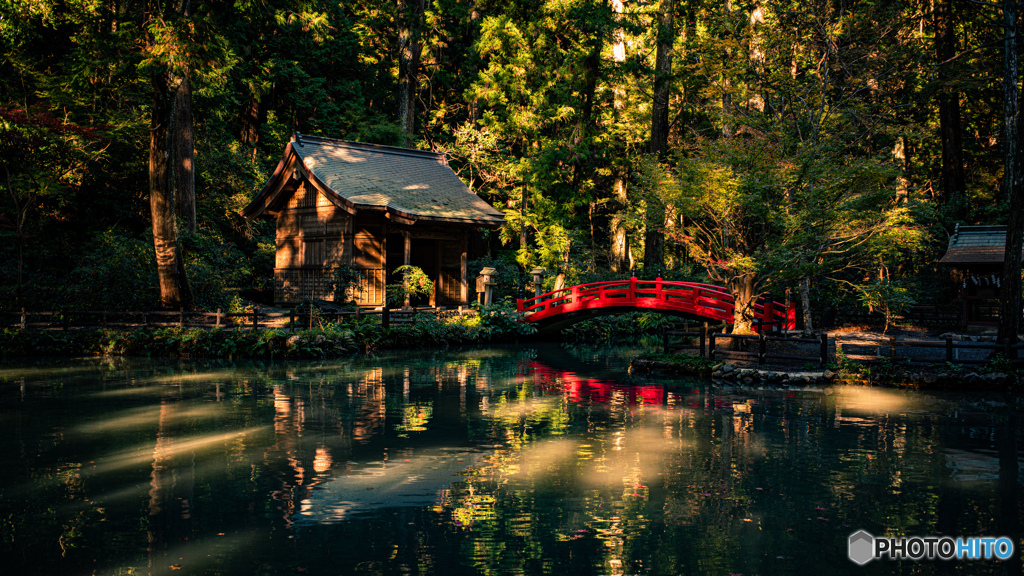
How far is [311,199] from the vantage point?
92.8ft

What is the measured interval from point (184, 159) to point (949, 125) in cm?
3265

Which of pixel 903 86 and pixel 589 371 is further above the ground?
pixel 903 86

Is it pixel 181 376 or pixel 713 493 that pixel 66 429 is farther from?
pixel 713 493

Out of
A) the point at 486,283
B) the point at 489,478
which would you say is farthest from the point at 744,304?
the point at 489,478

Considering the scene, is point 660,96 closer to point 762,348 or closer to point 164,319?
point 762,348

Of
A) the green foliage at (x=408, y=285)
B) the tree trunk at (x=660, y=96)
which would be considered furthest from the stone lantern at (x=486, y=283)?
the tree trunk at (x=660, y=96)

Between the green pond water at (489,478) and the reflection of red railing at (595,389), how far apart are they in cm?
15

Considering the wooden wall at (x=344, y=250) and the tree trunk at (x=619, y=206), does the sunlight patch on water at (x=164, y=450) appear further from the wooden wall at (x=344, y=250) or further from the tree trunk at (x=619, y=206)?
the tree trunk at (x=619, y=206)

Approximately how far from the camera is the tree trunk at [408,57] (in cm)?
3819

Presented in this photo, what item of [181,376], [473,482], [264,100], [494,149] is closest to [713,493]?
[473,482]

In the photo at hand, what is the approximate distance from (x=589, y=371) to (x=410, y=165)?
1547cm

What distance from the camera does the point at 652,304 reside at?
22688mm

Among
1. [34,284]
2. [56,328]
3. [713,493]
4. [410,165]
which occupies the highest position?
[410,165]

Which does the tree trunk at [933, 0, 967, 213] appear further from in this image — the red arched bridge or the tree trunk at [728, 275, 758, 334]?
the tree trunk at [728, 275, 758, 334]
